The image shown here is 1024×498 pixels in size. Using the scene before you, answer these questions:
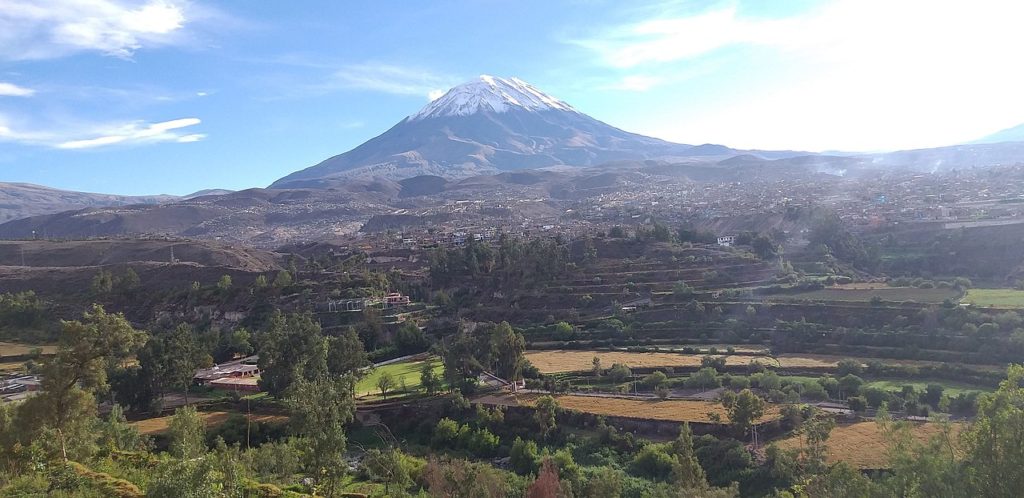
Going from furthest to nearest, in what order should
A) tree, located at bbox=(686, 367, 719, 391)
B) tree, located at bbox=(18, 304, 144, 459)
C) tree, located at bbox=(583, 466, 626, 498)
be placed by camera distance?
tree, located at bbox=(686, 367, 719, 391) → tree, located at bbox=(583, 466, 626, 498) → tree, located at bbox=(18, 304, 144, 459)

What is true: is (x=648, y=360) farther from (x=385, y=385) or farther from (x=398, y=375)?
(x=385, y=385)

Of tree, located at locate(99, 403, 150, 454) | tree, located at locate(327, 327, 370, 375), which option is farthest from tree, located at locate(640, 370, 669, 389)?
tree, located at locate(99, 403, 150, 454)

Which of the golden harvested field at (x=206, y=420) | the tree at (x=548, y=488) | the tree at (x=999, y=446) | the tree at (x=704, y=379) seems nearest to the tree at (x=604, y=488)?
the tree at (x=548, y=488)

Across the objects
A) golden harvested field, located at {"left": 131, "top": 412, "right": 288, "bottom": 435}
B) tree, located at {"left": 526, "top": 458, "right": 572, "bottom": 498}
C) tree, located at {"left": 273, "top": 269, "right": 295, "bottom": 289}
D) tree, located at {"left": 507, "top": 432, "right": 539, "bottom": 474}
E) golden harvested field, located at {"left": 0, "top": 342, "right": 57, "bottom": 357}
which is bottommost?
tree, located at {"left": 507, "top": 432, "right": 539, "bottom": 474}

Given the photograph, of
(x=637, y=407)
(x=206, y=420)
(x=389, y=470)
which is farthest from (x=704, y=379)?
(x=206, y=420)

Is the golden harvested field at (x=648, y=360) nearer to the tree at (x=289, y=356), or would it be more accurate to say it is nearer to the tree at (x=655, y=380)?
the tree at (x=655, y=380)

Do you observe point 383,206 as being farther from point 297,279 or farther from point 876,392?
point 876,392

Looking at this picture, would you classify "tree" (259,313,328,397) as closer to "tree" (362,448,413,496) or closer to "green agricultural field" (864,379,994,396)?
"tree" (362,448,413,496)
